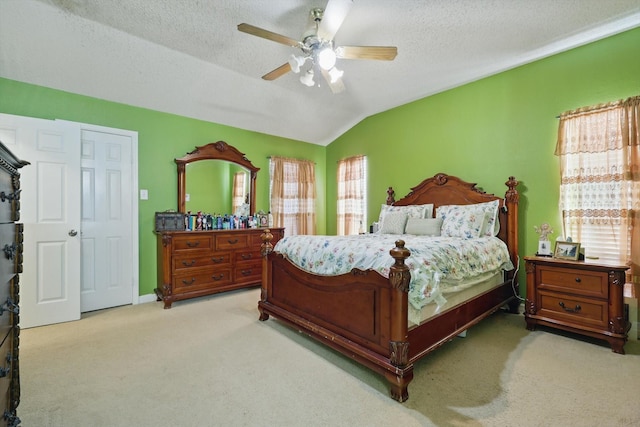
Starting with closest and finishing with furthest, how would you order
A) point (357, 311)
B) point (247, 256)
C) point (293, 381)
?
point (293, 381), point (357, 311), point (247, 256)

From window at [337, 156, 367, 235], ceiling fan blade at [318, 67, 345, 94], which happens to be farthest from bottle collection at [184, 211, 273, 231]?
ceiling fan blade at [318, 67, 345, 94]

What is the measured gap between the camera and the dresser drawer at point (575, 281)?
8.04 ft

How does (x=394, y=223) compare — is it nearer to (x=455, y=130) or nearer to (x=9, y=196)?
(x=455, y=130)

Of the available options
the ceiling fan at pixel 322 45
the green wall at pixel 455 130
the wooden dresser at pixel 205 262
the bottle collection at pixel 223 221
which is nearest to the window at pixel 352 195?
the green wall at pixel 455 130

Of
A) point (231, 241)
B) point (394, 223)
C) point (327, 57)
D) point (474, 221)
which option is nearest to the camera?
point (327, 57)

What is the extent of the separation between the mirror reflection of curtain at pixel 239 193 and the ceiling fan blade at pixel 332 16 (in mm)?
2785

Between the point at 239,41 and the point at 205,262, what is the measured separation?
2.63 m

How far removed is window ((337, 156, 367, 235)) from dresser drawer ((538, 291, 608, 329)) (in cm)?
284

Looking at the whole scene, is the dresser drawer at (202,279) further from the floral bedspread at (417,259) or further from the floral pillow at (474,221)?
the floral pillow at (474,221)

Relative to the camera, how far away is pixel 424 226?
3.60 metres

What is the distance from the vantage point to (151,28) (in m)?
2.77

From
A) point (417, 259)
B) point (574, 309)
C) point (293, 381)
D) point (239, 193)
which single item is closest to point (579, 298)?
point (574, 309)

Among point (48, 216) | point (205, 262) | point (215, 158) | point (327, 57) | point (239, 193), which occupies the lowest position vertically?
point (205, 262)

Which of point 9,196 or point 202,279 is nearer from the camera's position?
point 9,196
